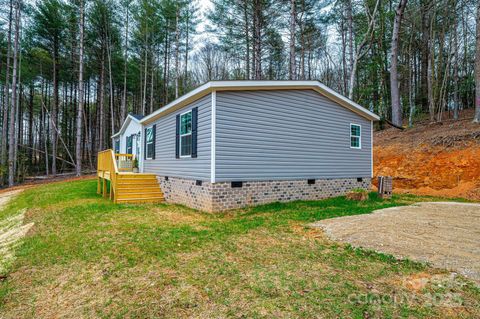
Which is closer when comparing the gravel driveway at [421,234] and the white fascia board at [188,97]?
the gravel driveway at [421,234]

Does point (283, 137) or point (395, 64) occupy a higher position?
point (395, 64)

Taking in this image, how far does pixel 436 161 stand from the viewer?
10430 mm

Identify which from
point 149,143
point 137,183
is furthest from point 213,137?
point 149,143

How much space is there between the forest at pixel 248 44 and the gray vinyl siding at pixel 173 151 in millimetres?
8536

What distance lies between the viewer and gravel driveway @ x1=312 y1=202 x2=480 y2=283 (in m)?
3.36

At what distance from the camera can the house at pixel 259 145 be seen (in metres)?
6.95

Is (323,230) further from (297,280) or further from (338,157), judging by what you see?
(338,157)

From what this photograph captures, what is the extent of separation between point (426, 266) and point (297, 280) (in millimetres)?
1645

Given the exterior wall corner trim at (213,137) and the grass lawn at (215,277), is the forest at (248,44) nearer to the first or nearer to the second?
the exterior wall corner trim at (213,137)

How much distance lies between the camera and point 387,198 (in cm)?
865

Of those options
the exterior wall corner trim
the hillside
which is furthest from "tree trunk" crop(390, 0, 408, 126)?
the exterior wall corner trim

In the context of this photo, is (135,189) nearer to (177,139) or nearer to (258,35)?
(177,139)

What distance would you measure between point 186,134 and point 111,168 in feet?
10.1

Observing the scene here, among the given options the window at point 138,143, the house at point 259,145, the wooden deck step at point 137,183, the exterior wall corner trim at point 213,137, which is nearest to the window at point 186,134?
the house at point 259,145
